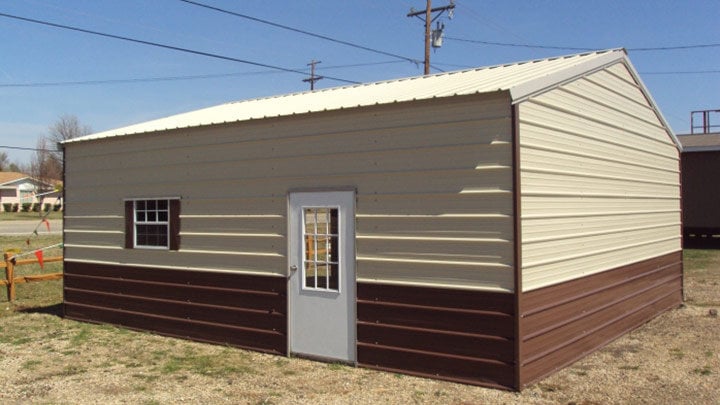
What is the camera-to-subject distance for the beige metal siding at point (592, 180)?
258 inches

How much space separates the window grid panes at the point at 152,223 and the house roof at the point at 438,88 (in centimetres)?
111

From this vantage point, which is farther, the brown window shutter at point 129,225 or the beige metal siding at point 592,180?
the brown window shutter at point 129,225

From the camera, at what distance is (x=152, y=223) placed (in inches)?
374

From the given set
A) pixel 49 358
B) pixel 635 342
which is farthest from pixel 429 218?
pixel 49 358

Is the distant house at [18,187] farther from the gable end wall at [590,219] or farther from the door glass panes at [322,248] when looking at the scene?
the gable end wall at [590,219]

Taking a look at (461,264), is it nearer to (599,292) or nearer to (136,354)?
(599,292)

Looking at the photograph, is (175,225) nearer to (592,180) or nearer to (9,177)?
(592,180)

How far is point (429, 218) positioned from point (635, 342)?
3723mm

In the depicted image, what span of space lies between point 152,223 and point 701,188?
18247mm

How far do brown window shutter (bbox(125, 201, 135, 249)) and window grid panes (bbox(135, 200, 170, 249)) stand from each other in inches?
2.4

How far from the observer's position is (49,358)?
791 centimetres

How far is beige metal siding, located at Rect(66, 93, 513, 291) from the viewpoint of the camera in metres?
6.39

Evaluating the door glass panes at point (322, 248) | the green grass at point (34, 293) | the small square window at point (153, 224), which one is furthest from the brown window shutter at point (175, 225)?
the green grass at point (34, 293)

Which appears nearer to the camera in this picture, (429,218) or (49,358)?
(429,218)
